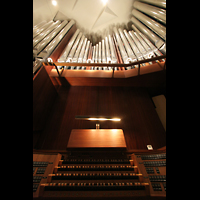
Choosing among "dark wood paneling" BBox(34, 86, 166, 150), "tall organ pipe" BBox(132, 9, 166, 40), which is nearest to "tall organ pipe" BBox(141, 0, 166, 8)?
"tall organ pipe" BBox(132, 9, 166, 40)

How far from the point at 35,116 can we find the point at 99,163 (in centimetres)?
187

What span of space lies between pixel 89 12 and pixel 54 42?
3123 mm

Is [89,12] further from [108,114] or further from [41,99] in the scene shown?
[108,114]

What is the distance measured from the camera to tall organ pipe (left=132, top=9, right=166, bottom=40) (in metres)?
3.53

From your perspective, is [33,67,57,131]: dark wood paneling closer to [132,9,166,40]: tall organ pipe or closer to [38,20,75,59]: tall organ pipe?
[38,20,75,59]: tall organ pipe

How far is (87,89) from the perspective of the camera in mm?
3650

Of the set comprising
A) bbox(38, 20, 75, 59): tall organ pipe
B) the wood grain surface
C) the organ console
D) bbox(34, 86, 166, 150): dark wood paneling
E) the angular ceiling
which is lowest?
the organ console

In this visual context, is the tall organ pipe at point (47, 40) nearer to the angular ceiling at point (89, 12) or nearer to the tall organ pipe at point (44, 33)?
the tall organ pipe at point (44, 33)

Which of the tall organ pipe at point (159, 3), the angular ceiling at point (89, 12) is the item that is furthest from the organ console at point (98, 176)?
the angular ceiling at point (89, 12)

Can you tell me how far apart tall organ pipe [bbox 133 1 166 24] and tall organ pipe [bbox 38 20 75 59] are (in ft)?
11.5

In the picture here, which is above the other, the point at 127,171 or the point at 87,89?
the point at 87,89

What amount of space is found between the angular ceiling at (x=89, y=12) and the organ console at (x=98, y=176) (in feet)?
19.4
